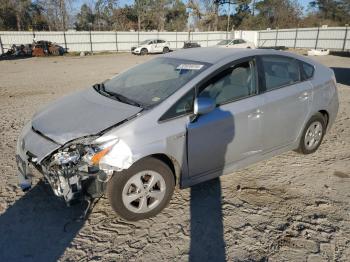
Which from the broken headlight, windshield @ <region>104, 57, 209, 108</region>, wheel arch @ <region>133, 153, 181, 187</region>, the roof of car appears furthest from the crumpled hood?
the roof of car

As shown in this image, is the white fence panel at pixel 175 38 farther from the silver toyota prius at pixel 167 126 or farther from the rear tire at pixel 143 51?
the silver toyota prius at pixel 167 126

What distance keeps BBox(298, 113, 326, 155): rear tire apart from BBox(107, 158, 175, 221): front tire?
2.31 m

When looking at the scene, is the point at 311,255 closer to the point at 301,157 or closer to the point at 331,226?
the point at 331,226

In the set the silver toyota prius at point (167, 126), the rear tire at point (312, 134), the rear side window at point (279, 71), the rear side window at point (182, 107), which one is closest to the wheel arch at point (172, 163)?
the silver toyota prius at point (167, 126)

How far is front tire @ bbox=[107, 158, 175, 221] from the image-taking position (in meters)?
2.87

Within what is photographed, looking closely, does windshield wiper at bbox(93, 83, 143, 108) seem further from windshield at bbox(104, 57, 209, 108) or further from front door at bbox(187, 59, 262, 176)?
front door at bbox(187, 59, 262, 176)

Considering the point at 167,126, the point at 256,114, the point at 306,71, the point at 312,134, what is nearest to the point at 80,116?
the point at 167,126

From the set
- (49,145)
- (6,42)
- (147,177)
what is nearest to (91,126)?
(49,145)

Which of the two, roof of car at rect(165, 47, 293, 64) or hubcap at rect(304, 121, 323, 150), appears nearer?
roof of car at rect(165, 47, 293, 64)

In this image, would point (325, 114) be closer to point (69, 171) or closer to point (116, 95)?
point (116, 95)

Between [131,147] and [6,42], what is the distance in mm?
33825

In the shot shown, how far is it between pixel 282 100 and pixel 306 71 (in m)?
0.84

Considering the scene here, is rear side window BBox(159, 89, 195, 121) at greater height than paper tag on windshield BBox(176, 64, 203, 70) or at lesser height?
lesser

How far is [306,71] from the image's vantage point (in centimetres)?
438
